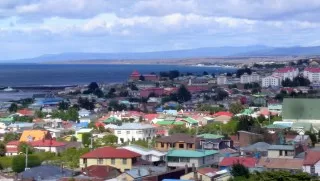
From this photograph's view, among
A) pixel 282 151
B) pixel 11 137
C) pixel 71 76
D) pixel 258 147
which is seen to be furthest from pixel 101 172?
pixel 71 76

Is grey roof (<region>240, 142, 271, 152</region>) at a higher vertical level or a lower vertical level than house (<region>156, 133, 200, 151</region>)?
higher

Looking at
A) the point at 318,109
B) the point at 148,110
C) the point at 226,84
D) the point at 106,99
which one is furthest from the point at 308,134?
the point at 226,84

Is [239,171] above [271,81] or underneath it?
above

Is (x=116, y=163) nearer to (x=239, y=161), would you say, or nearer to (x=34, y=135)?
(x=239, y=161)

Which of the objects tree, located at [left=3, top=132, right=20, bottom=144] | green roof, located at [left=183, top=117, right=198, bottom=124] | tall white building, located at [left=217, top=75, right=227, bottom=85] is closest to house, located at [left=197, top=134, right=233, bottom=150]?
tree, located at [left=3, top=132, right=20, bottom=144]

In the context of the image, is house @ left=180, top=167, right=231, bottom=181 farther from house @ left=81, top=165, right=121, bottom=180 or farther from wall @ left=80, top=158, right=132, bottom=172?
wall @ left=80, top=158, right=132, bottom=172

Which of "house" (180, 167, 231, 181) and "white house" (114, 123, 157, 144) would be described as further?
"white house" (114, 123, 157, 144)

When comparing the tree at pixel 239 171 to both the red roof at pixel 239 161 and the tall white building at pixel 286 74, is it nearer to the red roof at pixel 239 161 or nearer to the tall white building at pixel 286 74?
the red roof at pixel 239 161
